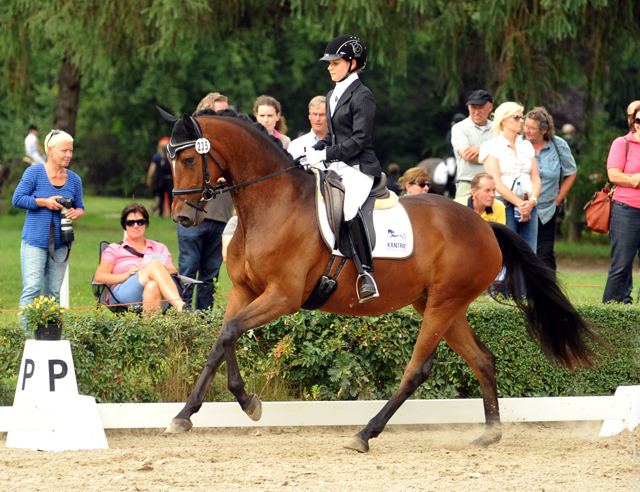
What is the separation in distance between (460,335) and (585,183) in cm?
1229

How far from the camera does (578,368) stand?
7.08 meters

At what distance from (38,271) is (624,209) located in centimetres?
585

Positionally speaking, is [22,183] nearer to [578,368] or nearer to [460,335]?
[460,335]

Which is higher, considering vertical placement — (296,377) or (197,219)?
(197,219)

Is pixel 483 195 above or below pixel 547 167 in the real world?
below

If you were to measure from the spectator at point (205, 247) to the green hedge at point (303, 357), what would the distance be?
151 centimetres

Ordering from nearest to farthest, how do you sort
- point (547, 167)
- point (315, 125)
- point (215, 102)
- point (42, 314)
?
point (42, 314) → point (215, 102) → point (315, 125) → point (547, 167)

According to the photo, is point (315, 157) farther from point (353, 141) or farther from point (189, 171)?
point (189, 171)

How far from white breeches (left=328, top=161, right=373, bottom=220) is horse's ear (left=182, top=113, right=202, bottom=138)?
110 centimetres

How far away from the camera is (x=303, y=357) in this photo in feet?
21.3

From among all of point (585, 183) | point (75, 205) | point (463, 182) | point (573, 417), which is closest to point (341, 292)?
point (573, 417)

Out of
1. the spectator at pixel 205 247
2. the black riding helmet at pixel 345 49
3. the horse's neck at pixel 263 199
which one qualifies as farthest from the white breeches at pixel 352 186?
the spectator at pixel 205 247

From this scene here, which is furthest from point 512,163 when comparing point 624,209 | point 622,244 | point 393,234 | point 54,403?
point 54,403

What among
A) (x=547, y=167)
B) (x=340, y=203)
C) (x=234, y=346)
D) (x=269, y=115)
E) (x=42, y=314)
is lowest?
(x=234, y=346)
